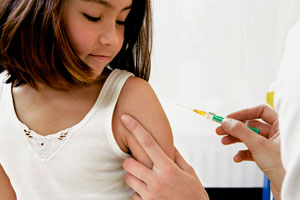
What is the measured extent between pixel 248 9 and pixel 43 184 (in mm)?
1630

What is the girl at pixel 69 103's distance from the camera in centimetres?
88

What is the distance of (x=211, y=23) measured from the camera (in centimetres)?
212

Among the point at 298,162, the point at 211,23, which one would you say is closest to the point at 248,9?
the point at 211,23

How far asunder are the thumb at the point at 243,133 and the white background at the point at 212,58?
118 centimetres

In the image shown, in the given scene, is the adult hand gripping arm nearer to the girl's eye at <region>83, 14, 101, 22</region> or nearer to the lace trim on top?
the lace trim on top

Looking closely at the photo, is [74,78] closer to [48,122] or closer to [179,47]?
[48,122]

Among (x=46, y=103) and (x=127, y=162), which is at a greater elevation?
(x=46, y=103)

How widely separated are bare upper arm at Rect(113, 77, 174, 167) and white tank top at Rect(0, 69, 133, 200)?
0.08 ft

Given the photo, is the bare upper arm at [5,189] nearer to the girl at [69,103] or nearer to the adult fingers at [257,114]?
the girl at [69,103]

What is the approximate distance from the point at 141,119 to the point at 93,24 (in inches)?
10.8

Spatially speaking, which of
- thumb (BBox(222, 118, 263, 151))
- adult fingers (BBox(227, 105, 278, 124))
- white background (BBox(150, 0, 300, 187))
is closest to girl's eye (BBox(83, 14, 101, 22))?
thumb (BBox(222, 118, 263, 151))

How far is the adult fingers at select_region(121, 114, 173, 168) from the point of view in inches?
34.3

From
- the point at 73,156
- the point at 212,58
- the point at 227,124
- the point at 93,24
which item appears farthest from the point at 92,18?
the point at 212,58

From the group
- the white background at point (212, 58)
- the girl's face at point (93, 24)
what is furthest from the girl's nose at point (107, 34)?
the white background at point (212, 58)
